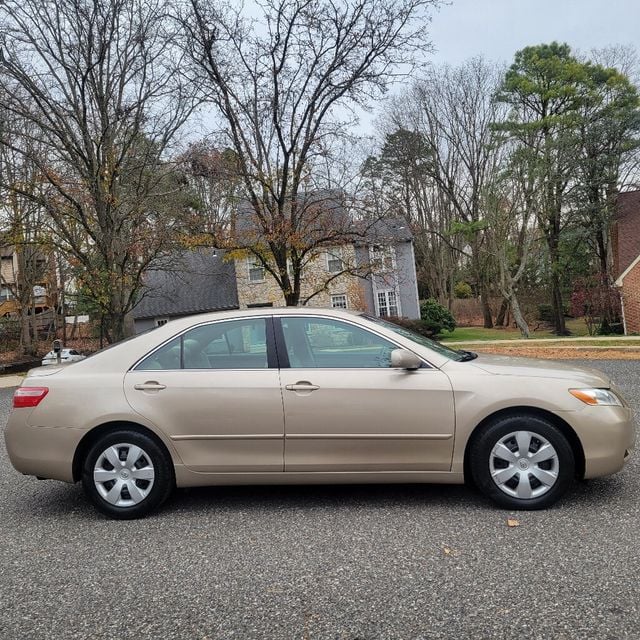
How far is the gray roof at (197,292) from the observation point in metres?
31.3

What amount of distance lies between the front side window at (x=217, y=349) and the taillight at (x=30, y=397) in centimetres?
76

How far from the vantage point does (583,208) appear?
88.0 ft

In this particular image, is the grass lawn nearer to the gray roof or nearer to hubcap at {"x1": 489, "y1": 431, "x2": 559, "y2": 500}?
the gray roof

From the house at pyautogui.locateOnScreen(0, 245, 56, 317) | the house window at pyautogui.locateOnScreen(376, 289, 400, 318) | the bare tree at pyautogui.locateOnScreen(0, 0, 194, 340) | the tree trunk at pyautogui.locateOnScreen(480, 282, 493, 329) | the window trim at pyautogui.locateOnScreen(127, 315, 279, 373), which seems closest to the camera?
the window trim at pyautogui.locateOnScreen(127, 315, 279, 373)

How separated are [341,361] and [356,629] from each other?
195cm

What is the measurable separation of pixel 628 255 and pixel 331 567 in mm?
25104

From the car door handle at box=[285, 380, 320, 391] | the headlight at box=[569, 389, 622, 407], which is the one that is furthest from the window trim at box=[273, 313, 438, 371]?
the headlight at box=[569, 389, 622, 407]

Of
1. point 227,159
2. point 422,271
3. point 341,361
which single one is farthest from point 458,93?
point 341,361

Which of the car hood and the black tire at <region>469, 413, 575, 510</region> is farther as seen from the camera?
the car hood

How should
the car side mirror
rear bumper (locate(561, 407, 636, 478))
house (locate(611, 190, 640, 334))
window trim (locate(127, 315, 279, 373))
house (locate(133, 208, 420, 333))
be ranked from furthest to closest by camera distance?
1. house (locate(133, 208, 420, 333))
2. house (locate(611, 190, 640, 334))
3. window trim (locate(127, 315, 279, 373))
4. the car side mirror
5. rear bumper (locate(561, 407, 636, 478))

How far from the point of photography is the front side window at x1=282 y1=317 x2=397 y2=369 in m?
4.07

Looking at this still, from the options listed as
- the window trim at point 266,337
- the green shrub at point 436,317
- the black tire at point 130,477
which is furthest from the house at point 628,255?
Answer: the black tire at point 130,477

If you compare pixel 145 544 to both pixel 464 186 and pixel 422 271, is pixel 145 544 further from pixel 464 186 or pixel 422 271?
pixel 422 271

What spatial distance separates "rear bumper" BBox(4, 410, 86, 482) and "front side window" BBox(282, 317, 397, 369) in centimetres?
171
